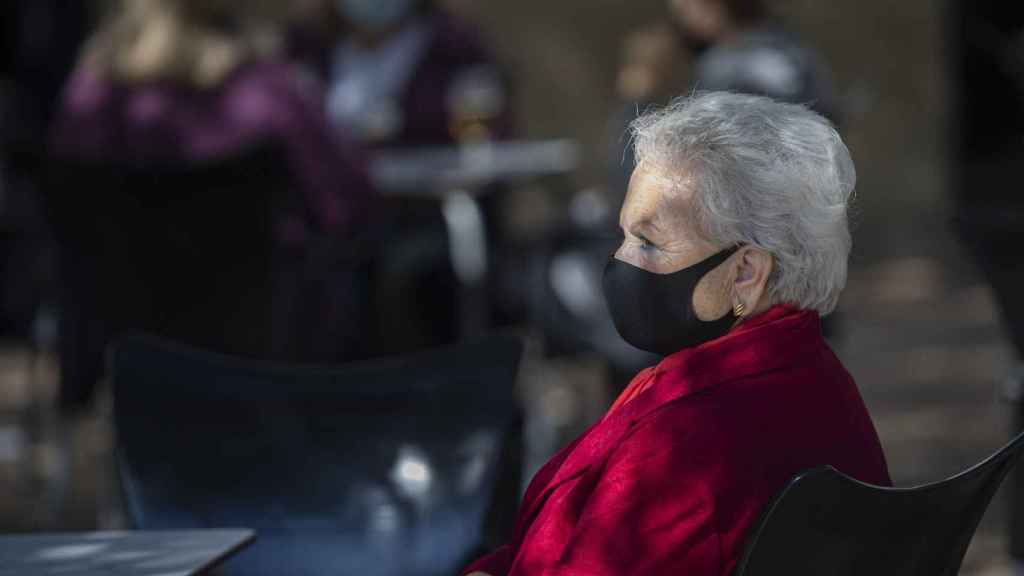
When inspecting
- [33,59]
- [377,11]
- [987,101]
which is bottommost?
[987,101]

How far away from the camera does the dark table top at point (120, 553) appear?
2.17 meters

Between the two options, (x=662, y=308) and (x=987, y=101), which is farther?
(x=987, y=101)

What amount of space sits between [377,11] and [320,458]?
385 centimetres

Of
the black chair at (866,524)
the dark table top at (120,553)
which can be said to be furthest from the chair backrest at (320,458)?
the black chair at (866,524)

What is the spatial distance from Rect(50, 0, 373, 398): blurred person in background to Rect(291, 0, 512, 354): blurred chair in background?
0.89m

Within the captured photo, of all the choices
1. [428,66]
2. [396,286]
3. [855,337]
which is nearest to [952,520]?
[396,286]

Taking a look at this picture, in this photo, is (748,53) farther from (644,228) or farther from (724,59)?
(644,228)

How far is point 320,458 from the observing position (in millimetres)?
2865

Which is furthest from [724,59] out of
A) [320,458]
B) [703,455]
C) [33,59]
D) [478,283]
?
[33,59]

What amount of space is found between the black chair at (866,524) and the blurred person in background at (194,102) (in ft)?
9.87

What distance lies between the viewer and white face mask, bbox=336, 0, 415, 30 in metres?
6.50

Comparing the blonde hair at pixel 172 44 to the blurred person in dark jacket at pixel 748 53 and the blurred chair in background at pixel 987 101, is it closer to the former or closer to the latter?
the blurred person in dark jacket at pixel 748 53

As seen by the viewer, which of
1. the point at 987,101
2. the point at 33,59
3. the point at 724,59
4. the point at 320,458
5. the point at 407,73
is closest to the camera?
the point at 320,458

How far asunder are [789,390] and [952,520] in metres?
0.24
